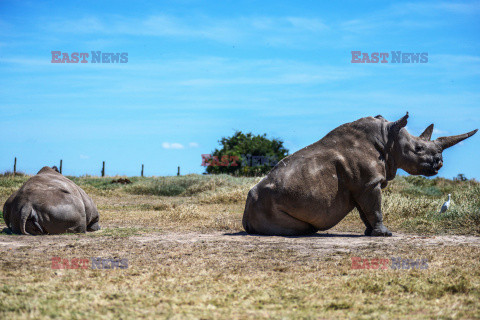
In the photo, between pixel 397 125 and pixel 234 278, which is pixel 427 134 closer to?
pixel 397 125

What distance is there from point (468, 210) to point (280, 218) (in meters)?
4.68

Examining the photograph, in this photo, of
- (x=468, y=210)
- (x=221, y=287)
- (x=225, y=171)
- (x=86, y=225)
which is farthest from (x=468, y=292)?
(x=225, y=171)

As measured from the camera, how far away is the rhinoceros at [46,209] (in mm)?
9125

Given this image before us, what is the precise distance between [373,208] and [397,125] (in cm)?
164

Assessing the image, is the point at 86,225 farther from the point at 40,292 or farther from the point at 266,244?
the point at 40,292

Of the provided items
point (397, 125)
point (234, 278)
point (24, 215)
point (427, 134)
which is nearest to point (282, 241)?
point (234, 278)

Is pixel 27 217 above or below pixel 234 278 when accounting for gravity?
above

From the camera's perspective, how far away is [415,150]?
380 inches

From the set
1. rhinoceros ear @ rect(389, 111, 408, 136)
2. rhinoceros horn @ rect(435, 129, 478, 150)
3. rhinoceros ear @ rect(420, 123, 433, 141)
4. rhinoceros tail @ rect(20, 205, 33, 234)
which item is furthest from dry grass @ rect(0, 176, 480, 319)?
rhinoceros ear @ rect(389, 111, 408, 136)

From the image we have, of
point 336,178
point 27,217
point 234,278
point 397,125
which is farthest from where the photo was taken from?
point 397,125

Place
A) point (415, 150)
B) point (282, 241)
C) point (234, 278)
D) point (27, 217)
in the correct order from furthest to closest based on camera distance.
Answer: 1. point (415, 150)
2. point (27, 217)
3. point (282, 241)
4. point (234, 278)

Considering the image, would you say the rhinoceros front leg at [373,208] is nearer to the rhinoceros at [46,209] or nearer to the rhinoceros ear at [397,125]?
the rhinoceros ear at [397,125]

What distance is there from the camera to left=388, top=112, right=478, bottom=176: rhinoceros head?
31.4 feet

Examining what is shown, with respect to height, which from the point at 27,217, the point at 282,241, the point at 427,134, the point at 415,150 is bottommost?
the point at 282,241
